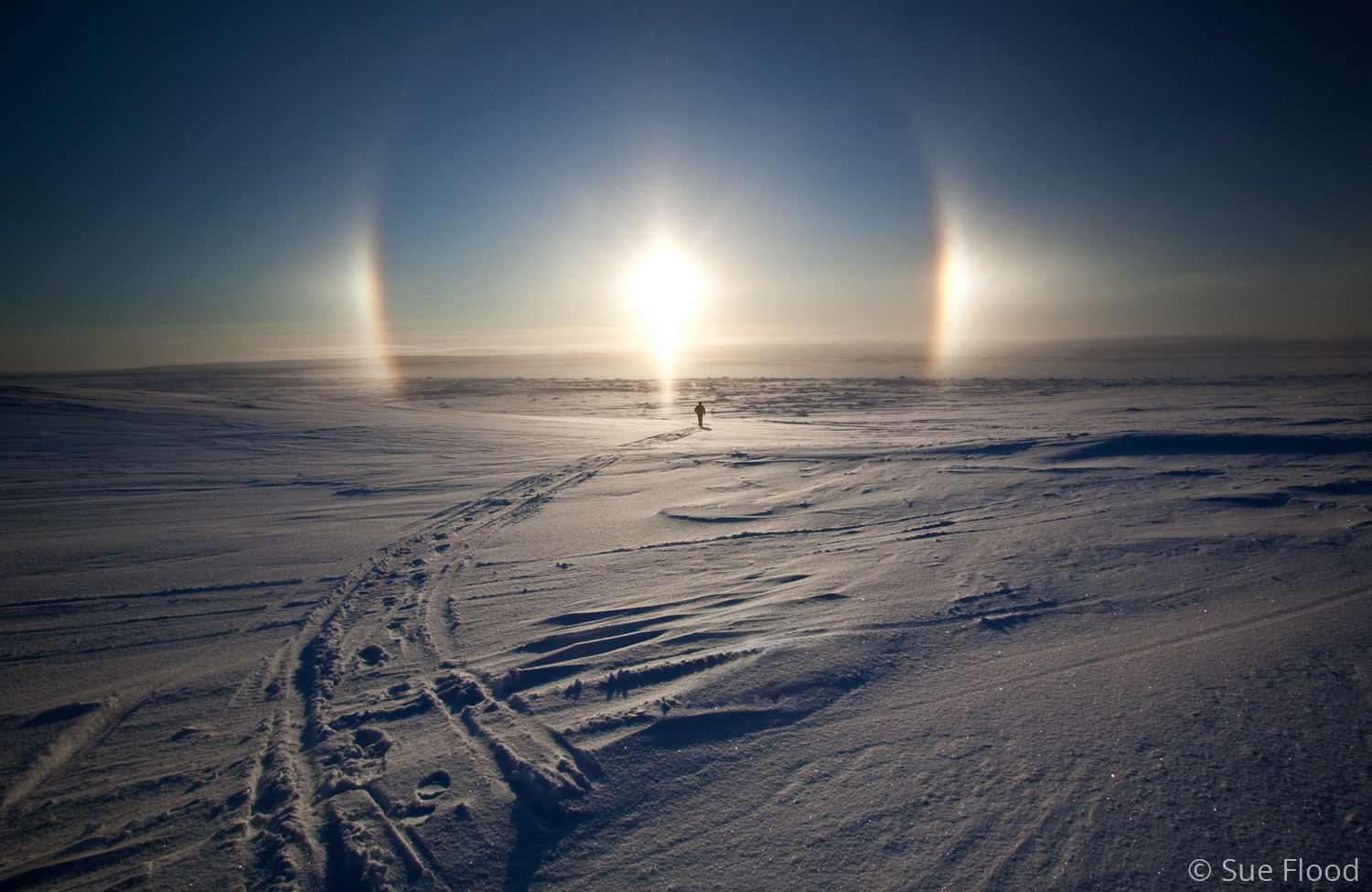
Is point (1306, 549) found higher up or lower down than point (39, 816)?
higher up

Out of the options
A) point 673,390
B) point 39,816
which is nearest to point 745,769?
point 39,816

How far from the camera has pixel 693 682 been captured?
10.6ft

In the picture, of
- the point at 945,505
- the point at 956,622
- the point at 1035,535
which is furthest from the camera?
the point at 945,505

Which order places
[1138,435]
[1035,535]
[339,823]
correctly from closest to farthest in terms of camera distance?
[339,823], [1035,535], [1138,435]

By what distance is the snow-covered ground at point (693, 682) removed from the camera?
2.22 metres

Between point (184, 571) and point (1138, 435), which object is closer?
point (184, 571)

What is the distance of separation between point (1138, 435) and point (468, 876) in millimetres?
10846

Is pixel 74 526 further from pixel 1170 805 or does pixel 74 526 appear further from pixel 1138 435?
pixel 1138 435

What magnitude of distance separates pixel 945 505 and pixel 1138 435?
5.18 m

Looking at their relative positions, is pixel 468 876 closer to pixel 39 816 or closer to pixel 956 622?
pixel 39 816

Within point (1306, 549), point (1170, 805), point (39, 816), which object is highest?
point (1306, 549)

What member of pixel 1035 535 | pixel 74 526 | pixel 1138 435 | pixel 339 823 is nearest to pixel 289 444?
pixel 74 526

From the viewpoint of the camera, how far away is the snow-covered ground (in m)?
2.22

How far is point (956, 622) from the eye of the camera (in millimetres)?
3766
